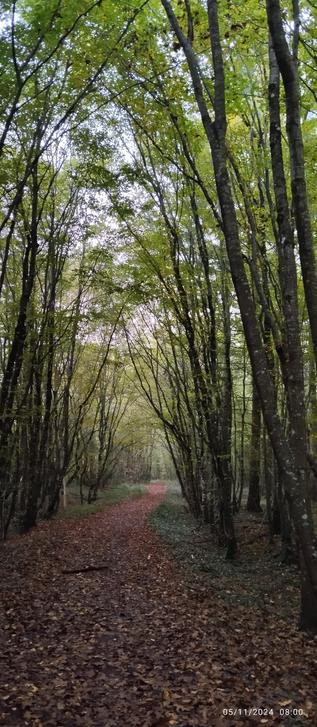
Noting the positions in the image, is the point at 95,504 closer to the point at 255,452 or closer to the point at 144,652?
the point at 255,452

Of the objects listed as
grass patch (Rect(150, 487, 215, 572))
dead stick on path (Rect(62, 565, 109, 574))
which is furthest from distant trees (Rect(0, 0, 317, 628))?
dead stick on path (Rect(62, 565, 109, 574))

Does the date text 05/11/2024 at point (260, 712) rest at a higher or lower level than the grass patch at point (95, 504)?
higher

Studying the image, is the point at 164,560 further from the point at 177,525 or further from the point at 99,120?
the point at 99,120

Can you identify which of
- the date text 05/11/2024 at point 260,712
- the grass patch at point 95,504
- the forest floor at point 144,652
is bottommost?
the grass patch at point 95,504

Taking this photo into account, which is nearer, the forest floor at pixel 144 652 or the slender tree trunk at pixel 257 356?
the forest floor at pixel 144 652

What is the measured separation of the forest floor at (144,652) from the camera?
438cm

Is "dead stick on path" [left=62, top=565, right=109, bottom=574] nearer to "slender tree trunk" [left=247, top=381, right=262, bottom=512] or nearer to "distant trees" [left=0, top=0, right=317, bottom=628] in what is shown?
"distant trees" [left=0, top=0, right=317, bottom=628]

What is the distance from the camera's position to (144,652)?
5.73 metres

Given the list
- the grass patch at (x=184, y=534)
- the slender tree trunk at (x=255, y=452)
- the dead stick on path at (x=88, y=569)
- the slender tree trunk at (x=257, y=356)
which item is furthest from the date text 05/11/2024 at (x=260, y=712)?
the slender tree trunk at (x=255, y=452)

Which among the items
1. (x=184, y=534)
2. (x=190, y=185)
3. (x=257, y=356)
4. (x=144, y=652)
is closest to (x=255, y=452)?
(x=184, y=534)

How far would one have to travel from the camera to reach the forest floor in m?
4.38

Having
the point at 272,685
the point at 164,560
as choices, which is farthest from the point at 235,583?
the point at 272,685

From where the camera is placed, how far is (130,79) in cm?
925

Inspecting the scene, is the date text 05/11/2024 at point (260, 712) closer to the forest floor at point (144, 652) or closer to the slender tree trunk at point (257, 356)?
the forest floor at point (144, 652)
